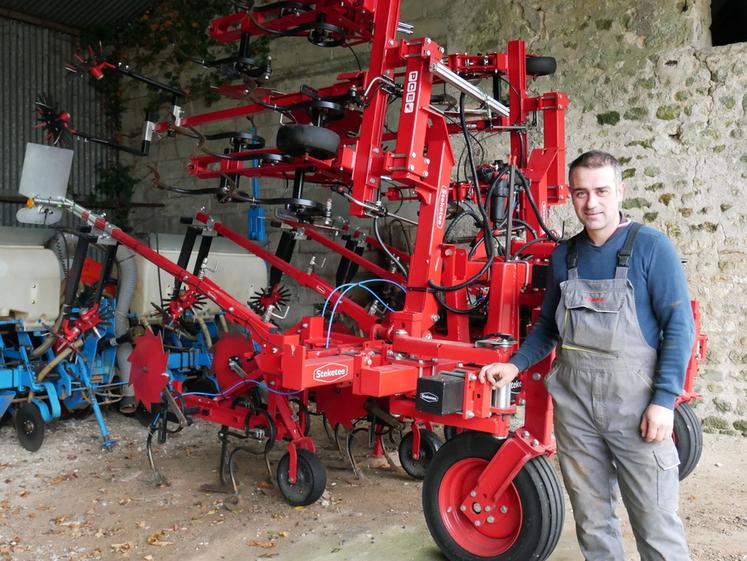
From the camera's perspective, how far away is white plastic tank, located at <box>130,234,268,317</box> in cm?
529

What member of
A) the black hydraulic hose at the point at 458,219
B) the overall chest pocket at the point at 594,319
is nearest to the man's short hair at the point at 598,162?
the overall chest pocket at the point at 594,319

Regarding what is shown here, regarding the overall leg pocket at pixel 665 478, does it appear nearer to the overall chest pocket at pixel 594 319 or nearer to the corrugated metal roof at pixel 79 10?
the overall chest pocket at pixel 594 319

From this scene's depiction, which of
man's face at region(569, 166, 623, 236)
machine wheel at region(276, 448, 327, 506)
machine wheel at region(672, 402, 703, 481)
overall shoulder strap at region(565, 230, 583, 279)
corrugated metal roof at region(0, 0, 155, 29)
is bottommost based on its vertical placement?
machine wheel at region(276, 448, 327, 506)

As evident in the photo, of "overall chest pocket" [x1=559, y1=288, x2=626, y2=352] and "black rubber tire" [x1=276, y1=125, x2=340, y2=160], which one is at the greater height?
"black rubber tire" [x1=276, y1=125, x2=340, y2=160]

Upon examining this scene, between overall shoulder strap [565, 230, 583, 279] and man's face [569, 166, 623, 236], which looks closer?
man's face [569, 166, 623, 236]

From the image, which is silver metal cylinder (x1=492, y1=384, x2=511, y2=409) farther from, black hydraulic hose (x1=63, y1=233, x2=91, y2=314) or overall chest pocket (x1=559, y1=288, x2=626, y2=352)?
black hydraulic hose (x1=63, y1=233, x2=91, y2=314)

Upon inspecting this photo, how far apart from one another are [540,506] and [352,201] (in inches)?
59.6

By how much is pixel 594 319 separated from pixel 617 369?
0.17 m

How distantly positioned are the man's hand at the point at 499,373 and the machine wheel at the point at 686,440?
155cm

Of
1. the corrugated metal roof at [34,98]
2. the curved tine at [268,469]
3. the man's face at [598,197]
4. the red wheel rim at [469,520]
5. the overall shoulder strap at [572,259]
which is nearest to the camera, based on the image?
Result: the man's face at [598,197]

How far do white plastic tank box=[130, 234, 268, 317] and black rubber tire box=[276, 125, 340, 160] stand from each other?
106 inches

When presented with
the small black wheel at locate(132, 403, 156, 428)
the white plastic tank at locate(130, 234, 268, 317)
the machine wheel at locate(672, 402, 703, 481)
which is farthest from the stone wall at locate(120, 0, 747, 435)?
the small black wheel at locate(132, 403, 156, 428)

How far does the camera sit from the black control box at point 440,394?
241 centimetres

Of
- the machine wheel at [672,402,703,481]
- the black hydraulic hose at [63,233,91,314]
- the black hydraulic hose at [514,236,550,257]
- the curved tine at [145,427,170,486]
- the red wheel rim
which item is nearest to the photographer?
the red wheel rim
